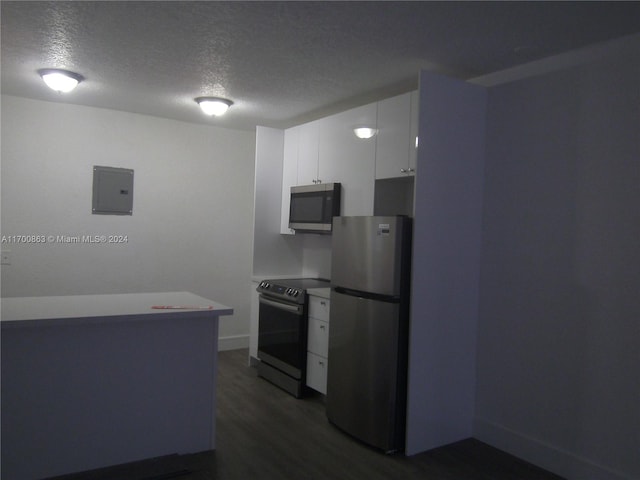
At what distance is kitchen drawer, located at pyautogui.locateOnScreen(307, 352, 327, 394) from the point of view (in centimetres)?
359

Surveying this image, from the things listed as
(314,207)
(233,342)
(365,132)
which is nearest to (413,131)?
(365,132)

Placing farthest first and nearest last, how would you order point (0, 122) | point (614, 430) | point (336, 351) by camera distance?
1. point (0, 122)
2. point (336, 351)
3. point (614, 430)

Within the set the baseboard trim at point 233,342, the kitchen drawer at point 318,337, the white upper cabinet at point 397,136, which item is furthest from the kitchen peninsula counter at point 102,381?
the baseboard trim at point 233,342

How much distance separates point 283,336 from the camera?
3998 mm

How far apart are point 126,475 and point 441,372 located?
→ 1967mm

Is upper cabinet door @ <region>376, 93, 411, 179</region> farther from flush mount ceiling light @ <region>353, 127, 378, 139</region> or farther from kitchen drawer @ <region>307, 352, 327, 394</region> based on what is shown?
kitchen drawer @ <region>307, 352, 327, 394</region>

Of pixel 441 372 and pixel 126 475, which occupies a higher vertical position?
pixel 441 372

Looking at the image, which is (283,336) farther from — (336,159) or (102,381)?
(102,381)

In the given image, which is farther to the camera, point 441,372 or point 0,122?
point 0,122

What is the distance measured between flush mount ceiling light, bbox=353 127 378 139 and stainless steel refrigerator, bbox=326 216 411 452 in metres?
0.74

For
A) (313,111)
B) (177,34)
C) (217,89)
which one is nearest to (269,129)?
(313,111)

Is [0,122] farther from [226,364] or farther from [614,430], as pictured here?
[614,430]

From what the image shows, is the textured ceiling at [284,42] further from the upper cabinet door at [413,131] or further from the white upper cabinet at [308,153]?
the white upper cabinet at [308,153]

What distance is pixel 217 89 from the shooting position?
3660 millimetres
